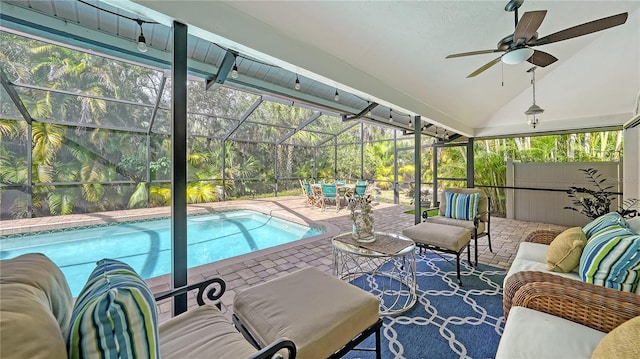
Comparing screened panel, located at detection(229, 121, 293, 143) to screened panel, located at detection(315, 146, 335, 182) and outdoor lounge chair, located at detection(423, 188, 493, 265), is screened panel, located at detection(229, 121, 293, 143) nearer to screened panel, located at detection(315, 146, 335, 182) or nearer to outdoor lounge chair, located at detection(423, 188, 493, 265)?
screened panel, located at detection(315, 146, 335, 182)

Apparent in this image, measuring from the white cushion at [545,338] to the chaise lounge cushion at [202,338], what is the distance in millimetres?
1226

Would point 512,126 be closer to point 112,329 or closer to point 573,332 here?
point 573,332

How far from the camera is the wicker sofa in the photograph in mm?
1187

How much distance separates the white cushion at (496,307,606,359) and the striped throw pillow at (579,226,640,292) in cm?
50

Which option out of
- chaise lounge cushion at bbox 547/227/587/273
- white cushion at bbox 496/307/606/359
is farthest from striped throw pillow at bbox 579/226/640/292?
white cushion at bbox 496/307/606/359

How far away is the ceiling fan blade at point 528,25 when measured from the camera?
1.98 meters

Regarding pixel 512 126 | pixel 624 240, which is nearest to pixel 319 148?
pixel 512 126

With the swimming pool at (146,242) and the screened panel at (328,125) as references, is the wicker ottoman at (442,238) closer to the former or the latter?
the swimming pool at (146,242)

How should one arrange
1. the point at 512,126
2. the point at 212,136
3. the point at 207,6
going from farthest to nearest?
the point at 212,136 → the point at 512,126 → the point at 207,6

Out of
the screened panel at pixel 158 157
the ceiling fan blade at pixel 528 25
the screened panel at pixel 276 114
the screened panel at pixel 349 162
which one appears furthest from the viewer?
the screened panel at pixel 276 114

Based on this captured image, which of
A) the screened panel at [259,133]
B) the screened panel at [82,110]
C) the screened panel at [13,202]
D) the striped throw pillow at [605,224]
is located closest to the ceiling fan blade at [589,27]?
the striped throw pillow at [605,224]

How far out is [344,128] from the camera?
33.0ft

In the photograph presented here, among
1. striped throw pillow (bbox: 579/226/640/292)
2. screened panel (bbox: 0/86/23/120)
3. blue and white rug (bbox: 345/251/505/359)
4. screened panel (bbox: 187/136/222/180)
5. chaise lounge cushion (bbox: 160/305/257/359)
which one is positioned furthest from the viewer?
screened panel (bbox: 187/136/222/180)

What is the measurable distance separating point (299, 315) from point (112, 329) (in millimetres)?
857
